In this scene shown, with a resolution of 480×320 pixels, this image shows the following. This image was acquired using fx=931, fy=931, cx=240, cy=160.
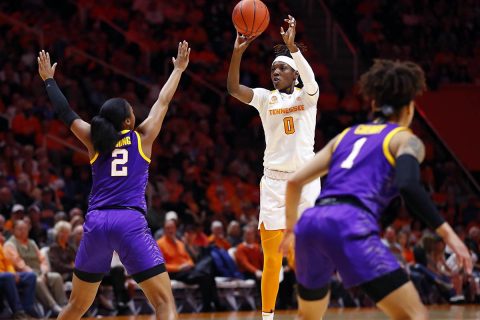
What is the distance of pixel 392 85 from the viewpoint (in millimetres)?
5102

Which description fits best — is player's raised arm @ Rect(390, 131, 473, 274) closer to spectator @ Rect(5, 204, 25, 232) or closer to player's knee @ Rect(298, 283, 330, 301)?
player's knee @ Rect(298, 283, 330, 301)

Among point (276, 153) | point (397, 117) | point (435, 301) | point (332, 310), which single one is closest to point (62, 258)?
point (332, 310)

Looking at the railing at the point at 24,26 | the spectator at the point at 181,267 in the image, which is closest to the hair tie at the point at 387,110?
the spectator at the point at 181,267

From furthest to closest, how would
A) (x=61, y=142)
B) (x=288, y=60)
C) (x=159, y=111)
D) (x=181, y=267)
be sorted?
(x=61, y=142) → (x=181, y=267) → (x=288, y=60) → (x=159, y=111)

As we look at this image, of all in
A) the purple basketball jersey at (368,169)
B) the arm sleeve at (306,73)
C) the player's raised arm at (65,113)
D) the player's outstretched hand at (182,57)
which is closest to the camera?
the purple basketball jersey at (368,169)

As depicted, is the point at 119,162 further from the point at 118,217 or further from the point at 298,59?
the point at 298,59

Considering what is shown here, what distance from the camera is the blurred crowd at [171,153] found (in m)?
A: 13.8

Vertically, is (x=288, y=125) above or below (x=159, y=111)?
below

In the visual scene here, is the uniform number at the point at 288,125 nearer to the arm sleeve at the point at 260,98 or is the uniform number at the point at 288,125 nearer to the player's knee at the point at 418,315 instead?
the arm sleeve at the point at 260,98

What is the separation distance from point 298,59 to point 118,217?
2389mm

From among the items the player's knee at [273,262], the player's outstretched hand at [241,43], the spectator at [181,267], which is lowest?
the spectator at [181,267]

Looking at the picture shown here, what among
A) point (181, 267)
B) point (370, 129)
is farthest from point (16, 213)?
point (370, 129)

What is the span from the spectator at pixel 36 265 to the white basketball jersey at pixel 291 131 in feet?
17.8

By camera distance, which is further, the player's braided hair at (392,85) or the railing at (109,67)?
the railing at (109,67)
